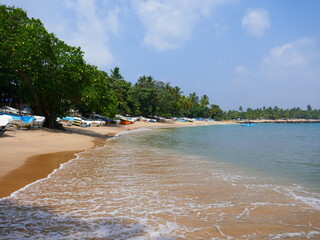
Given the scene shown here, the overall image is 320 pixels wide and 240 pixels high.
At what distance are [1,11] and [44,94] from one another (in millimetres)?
10100

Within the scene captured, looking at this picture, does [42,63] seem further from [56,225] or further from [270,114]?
[270,114]

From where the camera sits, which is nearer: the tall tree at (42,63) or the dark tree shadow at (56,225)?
the dark tree shadow at (56,225)

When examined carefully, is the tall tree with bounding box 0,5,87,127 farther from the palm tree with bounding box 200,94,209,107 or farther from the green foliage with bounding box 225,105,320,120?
the green foliage with bounding box 225,105,320,120

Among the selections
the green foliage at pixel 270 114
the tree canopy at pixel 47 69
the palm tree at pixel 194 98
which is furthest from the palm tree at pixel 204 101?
the tree canopy at pixel 47 69

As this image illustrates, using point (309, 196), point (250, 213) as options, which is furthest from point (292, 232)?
point (309, 196)

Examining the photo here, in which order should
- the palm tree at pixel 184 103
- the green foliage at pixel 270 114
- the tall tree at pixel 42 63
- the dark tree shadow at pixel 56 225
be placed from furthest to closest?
the green foliage at pixel 270 114 < the palm tree at pixel 184 103 < the tall tree at pixel 42 63 < the dark tree shadow at pixel 56 225

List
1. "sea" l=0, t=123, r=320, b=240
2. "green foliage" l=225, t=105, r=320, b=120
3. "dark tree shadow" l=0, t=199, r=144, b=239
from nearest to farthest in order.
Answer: "dark tree shadow" l=0, t=199, r=144, b=239, "sea" l=0, t=123, r=320, b=240, "green foliage" l=225, t=105, r=320, b=120

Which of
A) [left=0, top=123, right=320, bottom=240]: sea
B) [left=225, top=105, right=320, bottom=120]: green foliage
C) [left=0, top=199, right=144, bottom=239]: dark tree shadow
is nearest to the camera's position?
[left=0, top=199, right=144, bottom=239]: dark tree shadow

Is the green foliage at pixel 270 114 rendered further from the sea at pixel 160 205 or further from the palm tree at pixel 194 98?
the sea at pixel 160 205

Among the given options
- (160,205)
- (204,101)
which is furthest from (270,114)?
(160,205)

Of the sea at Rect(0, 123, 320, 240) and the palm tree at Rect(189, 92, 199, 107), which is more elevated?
the palm tree at Rect(189, 92, 199, 107)

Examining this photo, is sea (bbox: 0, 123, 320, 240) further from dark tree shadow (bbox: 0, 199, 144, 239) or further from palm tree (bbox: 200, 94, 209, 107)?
palm tree (bbox: 200, 94, 209, 107)

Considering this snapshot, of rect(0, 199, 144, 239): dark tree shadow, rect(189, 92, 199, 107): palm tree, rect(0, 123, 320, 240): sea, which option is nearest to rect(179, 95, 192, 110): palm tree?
rect(189, 92, 199, 107): palm tree

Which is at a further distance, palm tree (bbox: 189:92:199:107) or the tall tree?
palm tree (bbox: 189:92:199:107)
